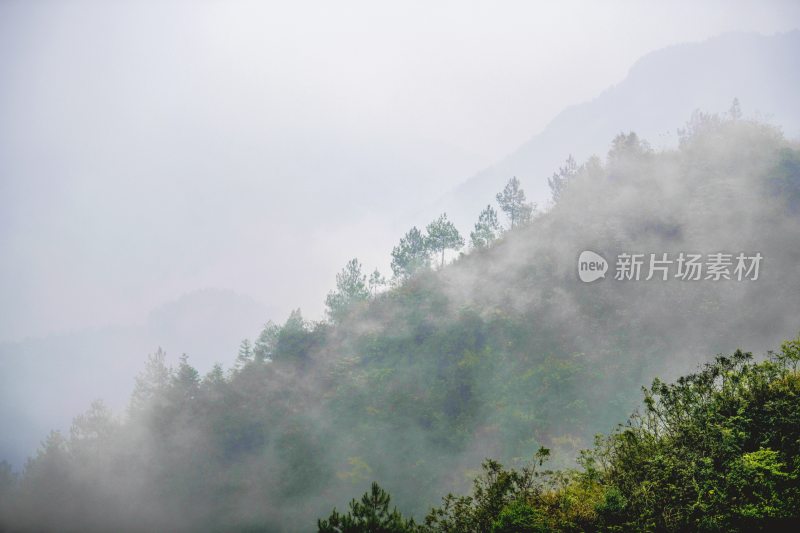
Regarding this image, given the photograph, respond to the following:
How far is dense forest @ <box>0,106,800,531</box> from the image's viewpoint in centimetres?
2978

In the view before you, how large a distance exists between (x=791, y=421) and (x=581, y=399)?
20542 mm

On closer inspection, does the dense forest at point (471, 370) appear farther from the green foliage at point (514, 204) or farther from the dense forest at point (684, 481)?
the green foliage at point (514, 204)

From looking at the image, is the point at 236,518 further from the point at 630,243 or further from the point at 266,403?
the point at 630,243

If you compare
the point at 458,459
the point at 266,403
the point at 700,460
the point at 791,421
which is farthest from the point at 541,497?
the point at 266,403

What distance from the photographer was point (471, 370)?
35.1 meters

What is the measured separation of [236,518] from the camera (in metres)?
31.0

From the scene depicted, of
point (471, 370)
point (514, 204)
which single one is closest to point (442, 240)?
point (514, 204)

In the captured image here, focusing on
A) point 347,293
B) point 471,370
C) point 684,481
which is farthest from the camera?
point 347,293

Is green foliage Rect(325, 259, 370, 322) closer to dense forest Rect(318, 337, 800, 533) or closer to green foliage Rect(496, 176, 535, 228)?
green foliage Rect(496, 176, 535, 228)

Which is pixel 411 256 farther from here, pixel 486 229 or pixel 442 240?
pixel 486 229

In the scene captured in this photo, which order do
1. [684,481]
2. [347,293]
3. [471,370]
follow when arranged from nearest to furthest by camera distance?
[684,481] → [471,370] → [347,293]

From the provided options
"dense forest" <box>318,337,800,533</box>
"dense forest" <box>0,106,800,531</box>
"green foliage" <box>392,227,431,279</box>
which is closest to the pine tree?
"green foliage" <box>392,227,431,279</box>

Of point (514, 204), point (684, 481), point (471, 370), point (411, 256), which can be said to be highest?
point (514, 204)

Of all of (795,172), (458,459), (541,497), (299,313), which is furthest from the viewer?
(299,313)
